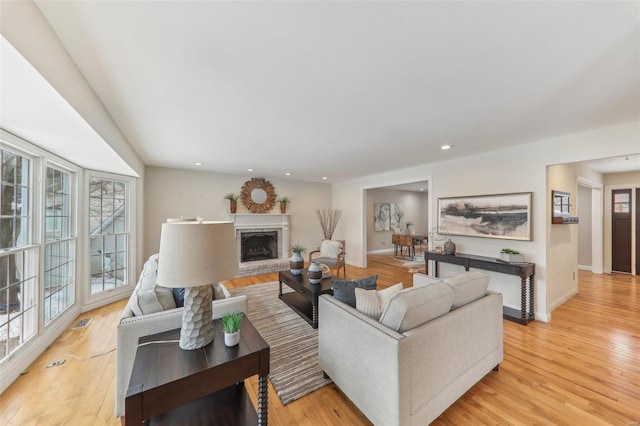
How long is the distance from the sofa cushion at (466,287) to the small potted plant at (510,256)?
158 centimetres

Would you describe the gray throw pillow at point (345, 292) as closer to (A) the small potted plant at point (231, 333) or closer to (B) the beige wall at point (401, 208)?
(A) the small potted plant at point (231, 333)

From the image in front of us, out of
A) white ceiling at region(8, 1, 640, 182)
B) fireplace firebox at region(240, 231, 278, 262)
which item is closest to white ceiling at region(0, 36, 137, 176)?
white ceiling at region(8, 1, 640, 182)

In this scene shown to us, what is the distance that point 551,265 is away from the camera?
3328mm

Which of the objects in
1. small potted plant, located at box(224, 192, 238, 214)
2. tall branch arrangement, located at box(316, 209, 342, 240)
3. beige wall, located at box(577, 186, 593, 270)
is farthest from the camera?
tall branch arrangement, located at box(316, 209, 342, 240)

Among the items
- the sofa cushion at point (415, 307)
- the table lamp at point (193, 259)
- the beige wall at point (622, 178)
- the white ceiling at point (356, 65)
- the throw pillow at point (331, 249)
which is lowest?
the throw pillow at point (331, 249)

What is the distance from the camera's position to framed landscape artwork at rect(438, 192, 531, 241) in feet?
10.8

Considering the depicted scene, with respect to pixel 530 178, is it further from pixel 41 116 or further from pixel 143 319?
pixel 41 116

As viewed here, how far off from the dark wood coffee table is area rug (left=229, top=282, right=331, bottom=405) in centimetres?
8

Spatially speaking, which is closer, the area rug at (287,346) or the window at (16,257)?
the area rug at (287,346)

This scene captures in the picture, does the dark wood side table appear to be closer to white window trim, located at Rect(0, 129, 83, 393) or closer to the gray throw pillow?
the gray throw pillow

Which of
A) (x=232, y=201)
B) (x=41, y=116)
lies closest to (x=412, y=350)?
(x=41, y=116)

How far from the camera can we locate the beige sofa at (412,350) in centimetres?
141

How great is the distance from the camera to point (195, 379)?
124cm

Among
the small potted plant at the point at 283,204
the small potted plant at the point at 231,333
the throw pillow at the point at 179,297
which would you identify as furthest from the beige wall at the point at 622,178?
the throw pillow at the point at 179,297
